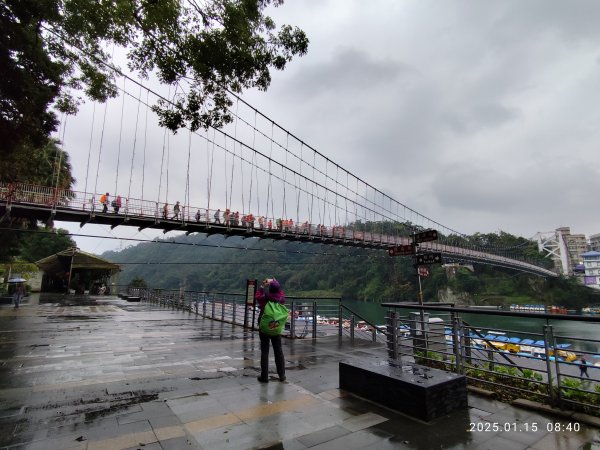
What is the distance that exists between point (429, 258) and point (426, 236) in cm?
59

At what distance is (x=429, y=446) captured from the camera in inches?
112

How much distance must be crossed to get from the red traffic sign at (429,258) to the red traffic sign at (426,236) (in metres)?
0.38

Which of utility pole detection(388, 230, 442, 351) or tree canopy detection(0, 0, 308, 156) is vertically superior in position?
tree canopy detection(0, 0, 308, 156)

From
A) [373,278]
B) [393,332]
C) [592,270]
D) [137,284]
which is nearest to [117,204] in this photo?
[137,284]

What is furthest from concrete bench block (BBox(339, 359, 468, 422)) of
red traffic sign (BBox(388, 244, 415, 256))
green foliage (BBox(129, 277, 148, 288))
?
green foliage (BBox(129, 277, 148, 288))

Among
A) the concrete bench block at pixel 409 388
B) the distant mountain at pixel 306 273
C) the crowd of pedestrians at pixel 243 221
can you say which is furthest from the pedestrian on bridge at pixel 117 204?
the distant mountain at pixel 306 273

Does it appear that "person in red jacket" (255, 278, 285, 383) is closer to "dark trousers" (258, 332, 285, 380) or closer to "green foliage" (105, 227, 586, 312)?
"dark trousers" (258, 332, 285, 380)

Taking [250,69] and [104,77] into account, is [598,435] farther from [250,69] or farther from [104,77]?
[104,77]

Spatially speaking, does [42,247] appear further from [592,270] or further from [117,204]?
[592,270]

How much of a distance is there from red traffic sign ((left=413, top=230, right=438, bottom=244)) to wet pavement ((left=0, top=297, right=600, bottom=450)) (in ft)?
12.6

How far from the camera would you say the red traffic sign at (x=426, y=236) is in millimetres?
8190

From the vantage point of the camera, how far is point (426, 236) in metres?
8.35

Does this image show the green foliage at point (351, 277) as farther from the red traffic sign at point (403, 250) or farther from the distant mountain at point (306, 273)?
the red traffic sign at point (403, 250)

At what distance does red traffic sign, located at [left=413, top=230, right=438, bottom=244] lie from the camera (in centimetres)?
819
